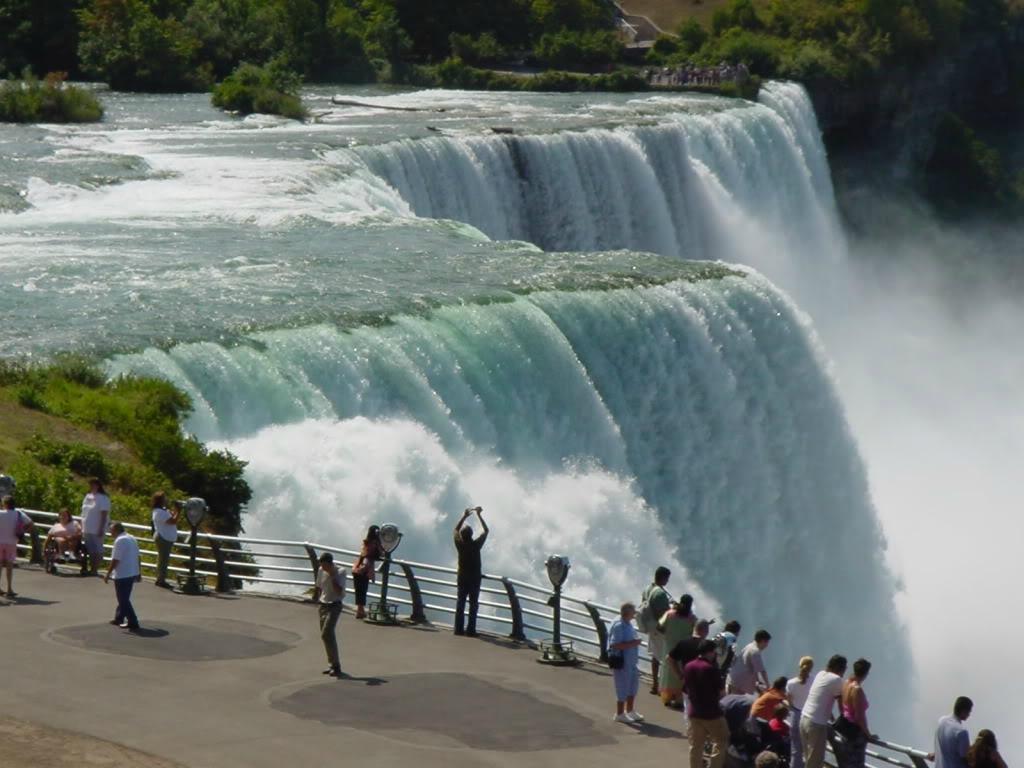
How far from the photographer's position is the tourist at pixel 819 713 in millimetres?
15594

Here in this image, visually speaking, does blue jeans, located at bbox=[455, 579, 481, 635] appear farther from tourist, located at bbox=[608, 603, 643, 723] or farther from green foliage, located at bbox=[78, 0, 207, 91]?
green foliage, located at bbox=[78, 0, 207, 91]

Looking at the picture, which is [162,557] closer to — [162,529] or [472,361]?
[162,529]

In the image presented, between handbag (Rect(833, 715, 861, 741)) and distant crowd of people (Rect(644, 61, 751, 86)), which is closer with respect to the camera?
handbag (Rect(833, 715, 861, 741))

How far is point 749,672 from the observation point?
55.2 feet

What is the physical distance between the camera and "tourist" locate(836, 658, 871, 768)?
51.1ft

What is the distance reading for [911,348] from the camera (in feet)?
208

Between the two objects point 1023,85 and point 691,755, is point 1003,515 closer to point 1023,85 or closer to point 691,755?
point 691,755

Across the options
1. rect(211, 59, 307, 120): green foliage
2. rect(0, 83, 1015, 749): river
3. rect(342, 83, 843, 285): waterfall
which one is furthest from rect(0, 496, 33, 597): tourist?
rect(211, 59, 307, 120): green foliage

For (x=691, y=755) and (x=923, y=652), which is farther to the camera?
(x=923, y=652)

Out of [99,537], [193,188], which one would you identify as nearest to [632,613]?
[99,537]

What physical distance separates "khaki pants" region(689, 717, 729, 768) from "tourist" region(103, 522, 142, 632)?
6.10 m

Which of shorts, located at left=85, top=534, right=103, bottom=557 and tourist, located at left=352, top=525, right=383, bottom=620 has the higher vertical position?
tourist, located at left=352, top=525, right=383, bottom=620

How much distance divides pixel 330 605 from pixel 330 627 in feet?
0.65

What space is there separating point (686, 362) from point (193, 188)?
14872 millimetres
